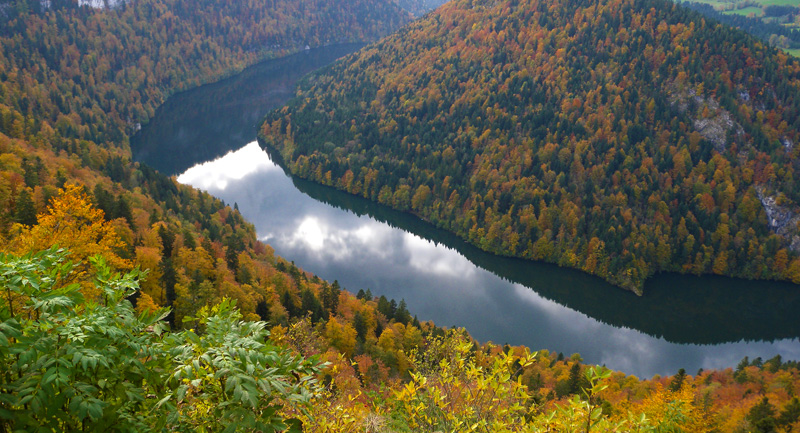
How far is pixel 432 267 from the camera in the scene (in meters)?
97.6

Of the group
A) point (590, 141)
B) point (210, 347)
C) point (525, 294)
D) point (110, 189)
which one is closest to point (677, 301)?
point (525, 294)

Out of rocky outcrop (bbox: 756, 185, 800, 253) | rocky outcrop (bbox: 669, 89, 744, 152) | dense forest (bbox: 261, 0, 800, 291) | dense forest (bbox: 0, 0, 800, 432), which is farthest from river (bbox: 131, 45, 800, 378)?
rocky outcrop (bbox: 669, 89, 744, 152)

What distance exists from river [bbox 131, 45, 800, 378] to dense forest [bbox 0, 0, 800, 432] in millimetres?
10443

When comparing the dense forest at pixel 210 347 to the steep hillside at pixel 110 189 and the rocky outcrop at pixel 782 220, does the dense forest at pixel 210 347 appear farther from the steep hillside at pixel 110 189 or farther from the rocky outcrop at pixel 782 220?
the rocky outcrop at pixel 782 220

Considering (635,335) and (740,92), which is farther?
(740,92)

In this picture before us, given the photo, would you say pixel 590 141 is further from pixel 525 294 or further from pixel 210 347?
pixel 210 347

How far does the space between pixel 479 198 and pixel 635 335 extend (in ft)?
141

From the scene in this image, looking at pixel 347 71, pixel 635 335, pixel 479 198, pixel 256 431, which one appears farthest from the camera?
pixel 347 71

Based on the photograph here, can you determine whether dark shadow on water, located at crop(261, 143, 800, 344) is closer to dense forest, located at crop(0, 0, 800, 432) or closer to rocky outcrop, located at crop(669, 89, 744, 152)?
dense forest, located at crop(0, 0, 800, 432)

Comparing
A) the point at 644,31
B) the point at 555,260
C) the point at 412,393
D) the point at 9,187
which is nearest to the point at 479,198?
the point at 555,260

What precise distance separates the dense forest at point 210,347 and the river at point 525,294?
34.3ft

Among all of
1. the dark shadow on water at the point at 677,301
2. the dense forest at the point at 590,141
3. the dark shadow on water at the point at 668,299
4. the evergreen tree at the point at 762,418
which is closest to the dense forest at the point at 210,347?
the evergreen tree at the point at 762,418

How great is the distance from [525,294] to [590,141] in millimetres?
45540

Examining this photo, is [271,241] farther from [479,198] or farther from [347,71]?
[347,71]
